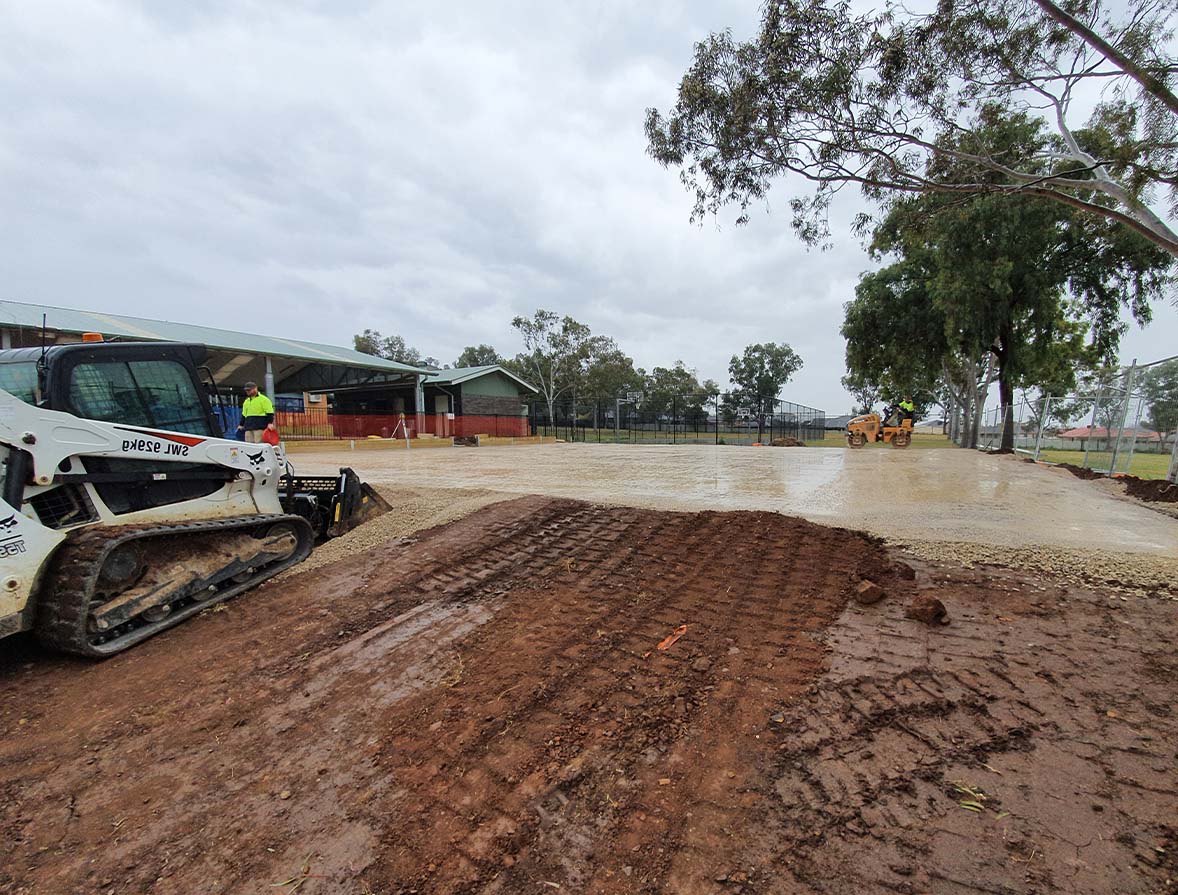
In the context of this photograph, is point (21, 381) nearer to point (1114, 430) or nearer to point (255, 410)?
point (255, 410)

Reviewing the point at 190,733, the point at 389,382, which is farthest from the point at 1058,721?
the point at 389,382

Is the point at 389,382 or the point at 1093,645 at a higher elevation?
the point at 389,382

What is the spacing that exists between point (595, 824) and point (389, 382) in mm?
29832

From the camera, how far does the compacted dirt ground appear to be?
1886 millimetres

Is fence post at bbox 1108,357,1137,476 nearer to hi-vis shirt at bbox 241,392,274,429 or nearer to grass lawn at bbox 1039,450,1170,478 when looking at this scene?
grass lawn at bbox 1039,450,1170,478

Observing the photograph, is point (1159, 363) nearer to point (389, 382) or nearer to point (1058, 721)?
point (1058, 721)

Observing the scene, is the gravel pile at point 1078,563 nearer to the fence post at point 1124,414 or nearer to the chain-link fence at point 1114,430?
the chain-link fence at point 1114,430

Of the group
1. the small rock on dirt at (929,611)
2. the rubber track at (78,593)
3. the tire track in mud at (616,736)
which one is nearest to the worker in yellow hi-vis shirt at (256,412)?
the rubber track at (78,593)

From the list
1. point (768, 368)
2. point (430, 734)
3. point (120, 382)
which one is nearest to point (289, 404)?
point (120, 382)

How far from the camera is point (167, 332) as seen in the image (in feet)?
65.1

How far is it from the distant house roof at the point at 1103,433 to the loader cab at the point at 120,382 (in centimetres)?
1513

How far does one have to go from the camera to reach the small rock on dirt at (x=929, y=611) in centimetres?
346

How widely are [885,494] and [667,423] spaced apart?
90.8ft

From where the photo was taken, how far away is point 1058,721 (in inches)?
98.0
